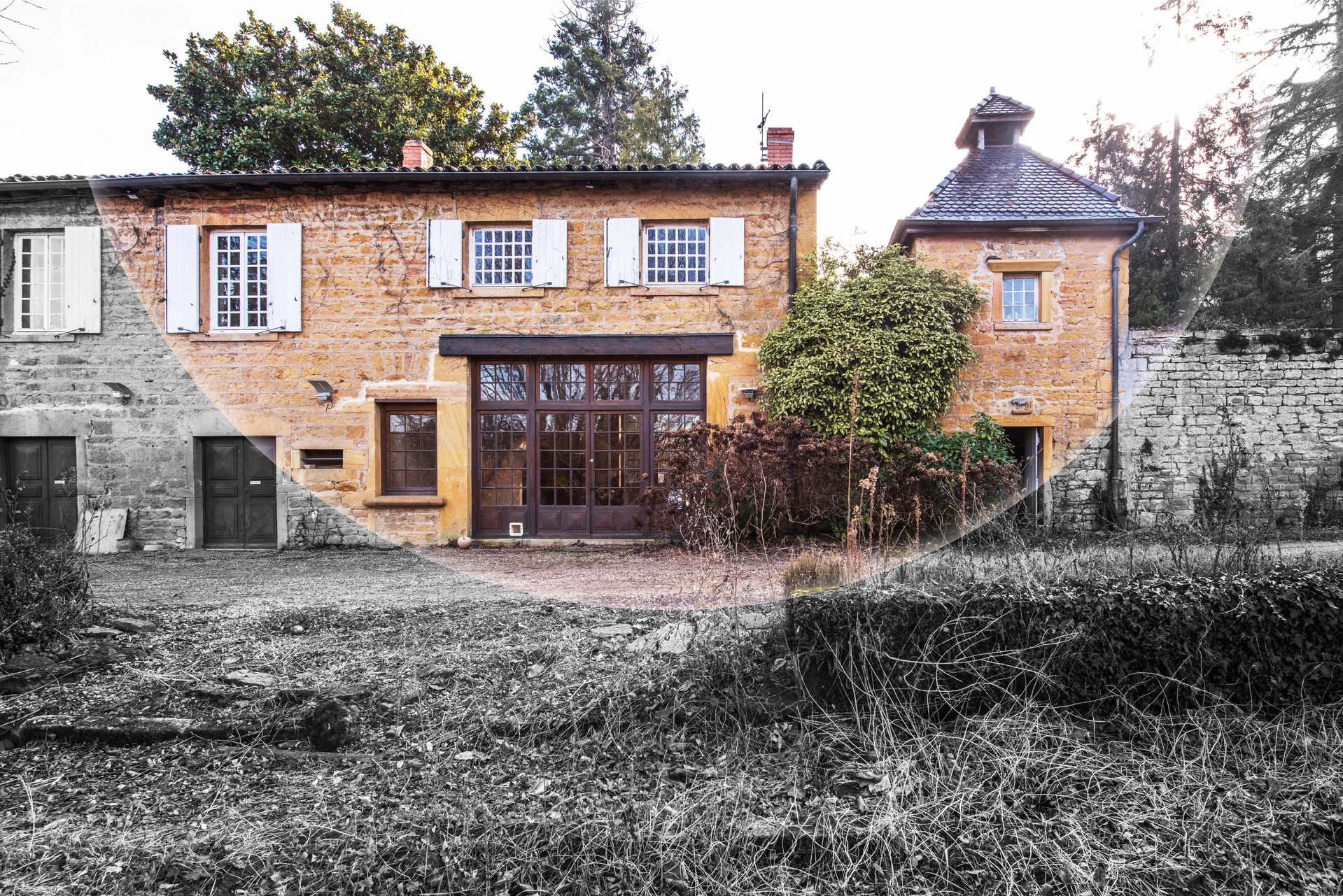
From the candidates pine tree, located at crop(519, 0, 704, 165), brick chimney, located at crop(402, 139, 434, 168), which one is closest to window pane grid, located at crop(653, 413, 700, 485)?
brick chimney, located at crop(402, 139, 434, 168)

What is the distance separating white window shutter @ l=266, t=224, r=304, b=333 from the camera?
33.6ft

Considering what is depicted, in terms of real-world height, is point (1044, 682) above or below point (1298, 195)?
below

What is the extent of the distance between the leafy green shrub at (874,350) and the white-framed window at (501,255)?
3597mm

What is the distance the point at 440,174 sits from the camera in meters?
10.1

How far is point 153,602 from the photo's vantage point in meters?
5.76

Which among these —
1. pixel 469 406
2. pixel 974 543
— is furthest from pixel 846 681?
pixel 469 406

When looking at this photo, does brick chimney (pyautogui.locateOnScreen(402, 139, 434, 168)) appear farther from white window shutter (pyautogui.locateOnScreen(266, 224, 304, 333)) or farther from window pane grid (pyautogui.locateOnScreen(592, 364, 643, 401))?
window pane grid (pyautogui.locateOnScreen(592, 364, 643, 401))

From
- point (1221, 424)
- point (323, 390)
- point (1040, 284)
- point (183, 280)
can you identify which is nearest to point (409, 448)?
point (323, 390)

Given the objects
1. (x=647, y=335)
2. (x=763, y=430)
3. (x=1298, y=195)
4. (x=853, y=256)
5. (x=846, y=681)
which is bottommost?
(x=846, y=681)

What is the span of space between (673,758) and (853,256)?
8.52 meters

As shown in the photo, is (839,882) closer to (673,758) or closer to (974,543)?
(673,758)

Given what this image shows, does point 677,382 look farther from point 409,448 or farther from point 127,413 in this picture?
point 127,413

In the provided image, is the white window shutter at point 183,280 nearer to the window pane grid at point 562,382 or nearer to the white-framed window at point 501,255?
the white-framed window at point 501,255

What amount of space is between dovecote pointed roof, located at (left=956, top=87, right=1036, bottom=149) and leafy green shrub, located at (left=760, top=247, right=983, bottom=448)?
3897 mm
